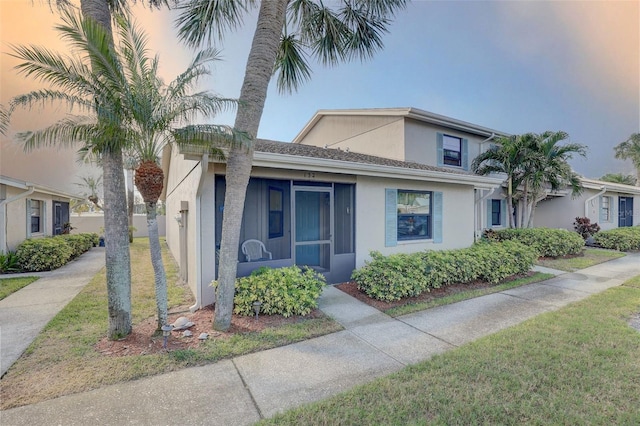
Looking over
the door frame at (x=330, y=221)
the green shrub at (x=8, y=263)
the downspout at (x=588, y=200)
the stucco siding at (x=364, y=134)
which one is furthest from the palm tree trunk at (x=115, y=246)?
the downspout at (x=588, y=200)

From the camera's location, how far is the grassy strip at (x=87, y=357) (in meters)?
3.10

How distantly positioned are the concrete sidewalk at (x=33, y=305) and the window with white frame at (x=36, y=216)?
3459 mm

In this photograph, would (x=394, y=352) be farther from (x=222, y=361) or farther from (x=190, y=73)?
(x=190, y=73)

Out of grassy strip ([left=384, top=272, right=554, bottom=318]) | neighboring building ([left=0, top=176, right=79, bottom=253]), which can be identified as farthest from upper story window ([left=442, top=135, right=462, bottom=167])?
neighboring building ([left=0, top=176, right=79, bottom=253])

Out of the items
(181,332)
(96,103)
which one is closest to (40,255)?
(181,332)

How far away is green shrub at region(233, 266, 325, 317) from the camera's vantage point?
509 centimetres

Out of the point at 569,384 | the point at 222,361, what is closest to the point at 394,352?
the point at 569,384

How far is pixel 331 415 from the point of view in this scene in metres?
2.61

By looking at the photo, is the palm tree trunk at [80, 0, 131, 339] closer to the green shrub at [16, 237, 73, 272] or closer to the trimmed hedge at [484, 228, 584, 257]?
the green shrub at [16, 237, 73, 272]

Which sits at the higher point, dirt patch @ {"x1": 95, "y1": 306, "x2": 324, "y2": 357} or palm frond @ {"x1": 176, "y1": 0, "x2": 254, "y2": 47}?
palm frond @ {"x1": 176, "y1": 0, "x2": 254, "y2": 47}

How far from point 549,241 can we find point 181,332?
521 inches

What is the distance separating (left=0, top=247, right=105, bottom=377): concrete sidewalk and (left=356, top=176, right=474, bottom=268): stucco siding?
6488 mm

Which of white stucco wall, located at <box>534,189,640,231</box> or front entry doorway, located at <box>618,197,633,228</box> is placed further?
front entry doorway, located at <box>618,197,633,228</box>

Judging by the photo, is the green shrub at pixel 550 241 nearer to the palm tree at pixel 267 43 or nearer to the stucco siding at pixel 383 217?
the stucco siding at pixel 383 217
